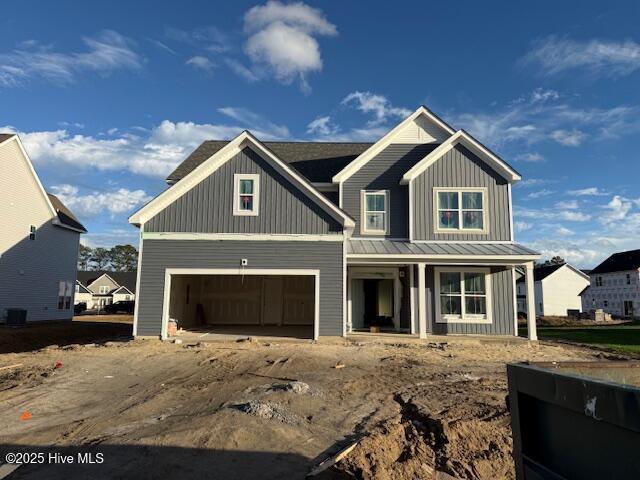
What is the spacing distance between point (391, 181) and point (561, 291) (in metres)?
49.3

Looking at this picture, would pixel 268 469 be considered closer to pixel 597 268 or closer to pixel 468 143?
pixel 468 143

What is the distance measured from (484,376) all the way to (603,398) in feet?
26.2

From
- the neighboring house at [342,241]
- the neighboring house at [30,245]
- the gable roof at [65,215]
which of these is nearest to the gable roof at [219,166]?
the neighboring house at [342,241]

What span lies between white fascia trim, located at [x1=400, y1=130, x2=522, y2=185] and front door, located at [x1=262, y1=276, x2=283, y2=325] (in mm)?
7502

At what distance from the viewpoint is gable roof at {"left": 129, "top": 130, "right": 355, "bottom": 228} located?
1495 cm

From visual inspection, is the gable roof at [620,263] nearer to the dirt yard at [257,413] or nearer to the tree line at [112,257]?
the dirt yard at [257,413]

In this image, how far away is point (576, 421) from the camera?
247 centimetres

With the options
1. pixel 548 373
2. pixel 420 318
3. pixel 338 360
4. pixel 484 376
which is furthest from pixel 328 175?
pixel 548 373

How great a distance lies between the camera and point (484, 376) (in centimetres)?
955

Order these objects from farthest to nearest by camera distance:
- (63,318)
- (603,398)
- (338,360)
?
1. (63,318)
2. (338,360)
3. (603,398)

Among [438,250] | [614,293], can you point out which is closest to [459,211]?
[438,250]

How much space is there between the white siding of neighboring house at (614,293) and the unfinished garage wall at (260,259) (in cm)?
5443

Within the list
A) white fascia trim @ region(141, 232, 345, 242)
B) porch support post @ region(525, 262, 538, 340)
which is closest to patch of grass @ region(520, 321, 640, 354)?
porch support post @ region(525, 262, 538, 340)

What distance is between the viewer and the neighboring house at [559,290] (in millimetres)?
56125
